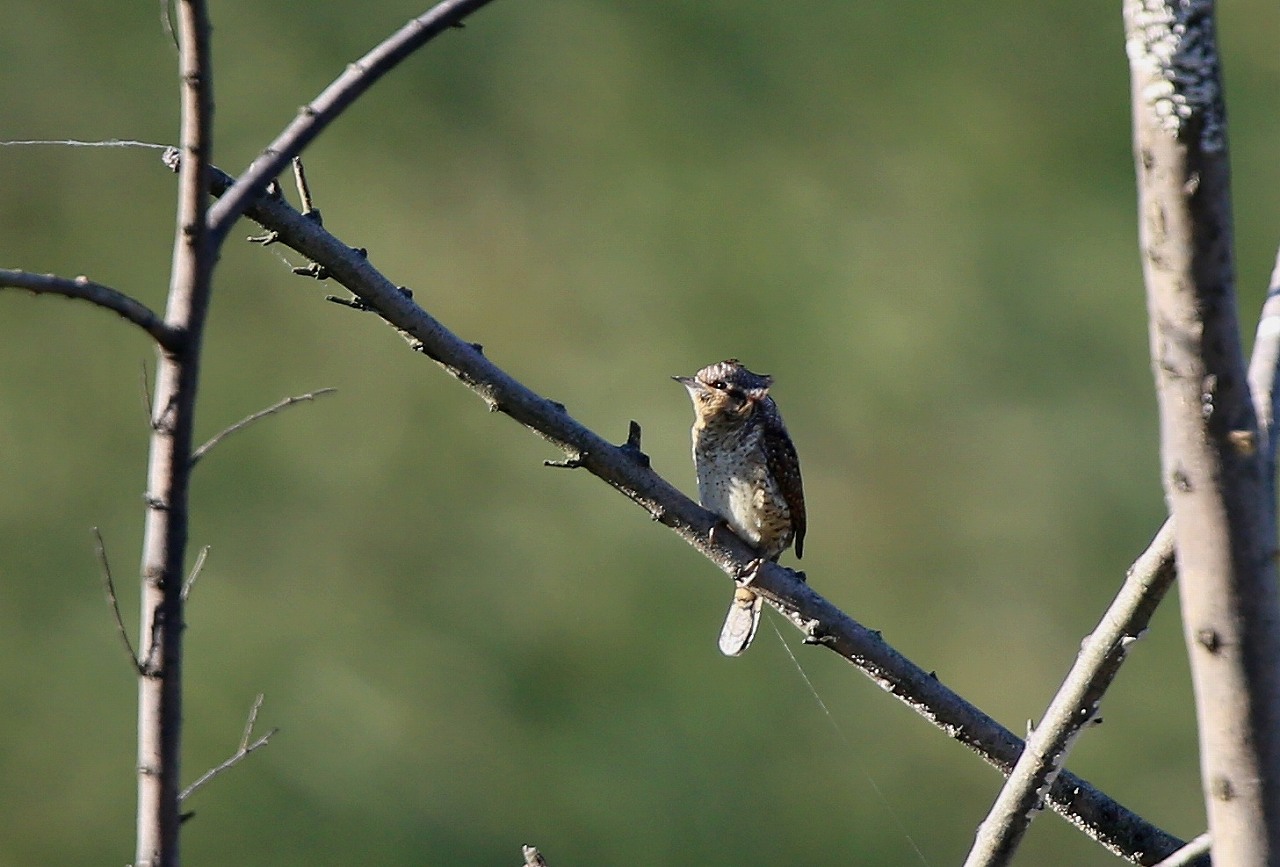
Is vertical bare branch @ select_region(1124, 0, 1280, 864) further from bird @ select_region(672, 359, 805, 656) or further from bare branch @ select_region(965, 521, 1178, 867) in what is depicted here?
bird @ select_region(672, 359, 805, 656)

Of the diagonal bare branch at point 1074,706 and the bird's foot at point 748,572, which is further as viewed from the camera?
the bird's foot at point 748,572

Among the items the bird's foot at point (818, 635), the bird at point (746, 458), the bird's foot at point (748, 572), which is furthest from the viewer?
the bird at point (746, 458)

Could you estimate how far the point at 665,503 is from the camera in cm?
196

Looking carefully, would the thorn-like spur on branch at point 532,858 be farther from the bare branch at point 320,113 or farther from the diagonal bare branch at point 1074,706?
the bare branch at point 320,113

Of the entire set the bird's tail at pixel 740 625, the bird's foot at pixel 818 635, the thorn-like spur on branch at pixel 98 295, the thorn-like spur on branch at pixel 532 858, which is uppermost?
the bird's tail at pixel 740 625

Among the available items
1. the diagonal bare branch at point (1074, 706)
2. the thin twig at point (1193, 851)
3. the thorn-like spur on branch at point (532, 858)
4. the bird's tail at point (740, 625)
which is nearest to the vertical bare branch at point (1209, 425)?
the thin twig at point (1193, 851)

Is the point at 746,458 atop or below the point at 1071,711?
atop

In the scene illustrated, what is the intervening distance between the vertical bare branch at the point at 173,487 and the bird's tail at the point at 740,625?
229 centimetres

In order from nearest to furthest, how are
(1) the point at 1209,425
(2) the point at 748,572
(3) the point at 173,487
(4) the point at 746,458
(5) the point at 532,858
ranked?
(1) the point at 1209,425
(3) the point at 173,487
(5) the point at 532,858
(2) the point at 748,572
(4) the point at 746,458

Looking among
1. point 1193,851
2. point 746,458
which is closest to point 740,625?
point 746,458

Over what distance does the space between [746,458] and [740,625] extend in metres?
0.45

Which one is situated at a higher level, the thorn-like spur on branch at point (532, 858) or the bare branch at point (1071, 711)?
the bare branch at point (1071, 711)

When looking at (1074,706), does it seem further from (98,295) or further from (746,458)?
(746,458)

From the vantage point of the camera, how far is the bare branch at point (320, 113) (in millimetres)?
1063
